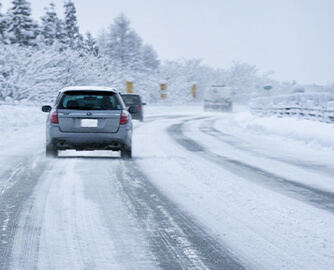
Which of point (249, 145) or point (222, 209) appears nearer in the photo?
point (222, 209)

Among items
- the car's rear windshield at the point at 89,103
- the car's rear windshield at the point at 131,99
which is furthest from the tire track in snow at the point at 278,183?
the car's rear windshield at the point at 131,99

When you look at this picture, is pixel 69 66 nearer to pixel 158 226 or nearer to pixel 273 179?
pixel 273 179

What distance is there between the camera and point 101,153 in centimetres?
1370

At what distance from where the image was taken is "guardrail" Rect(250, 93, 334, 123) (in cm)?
1874

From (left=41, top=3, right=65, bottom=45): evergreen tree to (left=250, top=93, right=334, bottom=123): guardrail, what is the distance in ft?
157

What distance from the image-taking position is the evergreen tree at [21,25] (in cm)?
6931

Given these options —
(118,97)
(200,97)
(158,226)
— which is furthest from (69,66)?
(200,97)

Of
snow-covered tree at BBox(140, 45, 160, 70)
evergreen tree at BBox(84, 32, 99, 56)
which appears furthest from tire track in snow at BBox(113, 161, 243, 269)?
snow-covered tree at BBox(140, 45, 160, 70)

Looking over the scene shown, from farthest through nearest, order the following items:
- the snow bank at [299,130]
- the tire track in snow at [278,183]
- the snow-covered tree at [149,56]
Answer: the snow-covered tree at [149,56] < the snow bank at [299,130] < the tire track in snow at [278,183]

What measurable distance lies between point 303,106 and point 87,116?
12.0 meters

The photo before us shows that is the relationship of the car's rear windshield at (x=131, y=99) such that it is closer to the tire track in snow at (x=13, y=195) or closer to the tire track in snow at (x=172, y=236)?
the tire track in snow at (x=13, y=195)

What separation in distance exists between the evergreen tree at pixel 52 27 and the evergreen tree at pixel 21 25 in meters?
2.84

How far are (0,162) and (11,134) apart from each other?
8.29 metres

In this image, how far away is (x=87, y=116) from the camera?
1215cm
